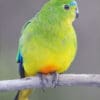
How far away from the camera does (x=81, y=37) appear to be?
7.58 ft

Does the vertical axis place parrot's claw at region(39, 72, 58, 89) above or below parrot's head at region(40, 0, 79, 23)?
below

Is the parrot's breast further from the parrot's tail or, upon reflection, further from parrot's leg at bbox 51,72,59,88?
the parrot's tail

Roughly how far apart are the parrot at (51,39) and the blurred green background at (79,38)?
716mm

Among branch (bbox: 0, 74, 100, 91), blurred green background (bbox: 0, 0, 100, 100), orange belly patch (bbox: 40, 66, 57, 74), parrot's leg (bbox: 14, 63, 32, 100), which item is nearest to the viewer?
branch (bbox: 0, 74, 100, 91)

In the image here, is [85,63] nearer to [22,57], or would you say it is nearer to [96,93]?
[96,93]

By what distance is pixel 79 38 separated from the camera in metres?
2.32

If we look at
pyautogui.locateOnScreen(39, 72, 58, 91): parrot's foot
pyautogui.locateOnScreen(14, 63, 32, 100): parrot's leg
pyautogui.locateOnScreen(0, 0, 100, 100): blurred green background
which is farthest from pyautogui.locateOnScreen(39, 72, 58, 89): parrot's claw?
pyautogui.locateOnScreen(0, 0, 100, 100): blurred green background

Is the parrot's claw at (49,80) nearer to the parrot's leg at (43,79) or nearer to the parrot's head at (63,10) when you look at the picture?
the parrot's leg at (43,79)

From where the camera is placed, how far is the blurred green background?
87.6 inches

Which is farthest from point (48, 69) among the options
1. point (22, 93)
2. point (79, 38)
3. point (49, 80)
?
point (79, 38)

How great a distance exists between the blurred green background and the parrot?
28.2 inches

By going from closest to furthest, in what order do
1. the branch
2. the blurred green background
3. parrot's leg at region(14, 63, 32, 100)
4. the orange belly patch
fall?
the branch < the orange belly patch < parrot's leg at region(14, 63, 32, 100) < the blurred green background

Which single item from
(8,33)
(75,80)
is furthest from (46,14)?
(8,33)

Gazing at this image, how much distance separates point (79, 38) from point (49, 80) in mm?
869
